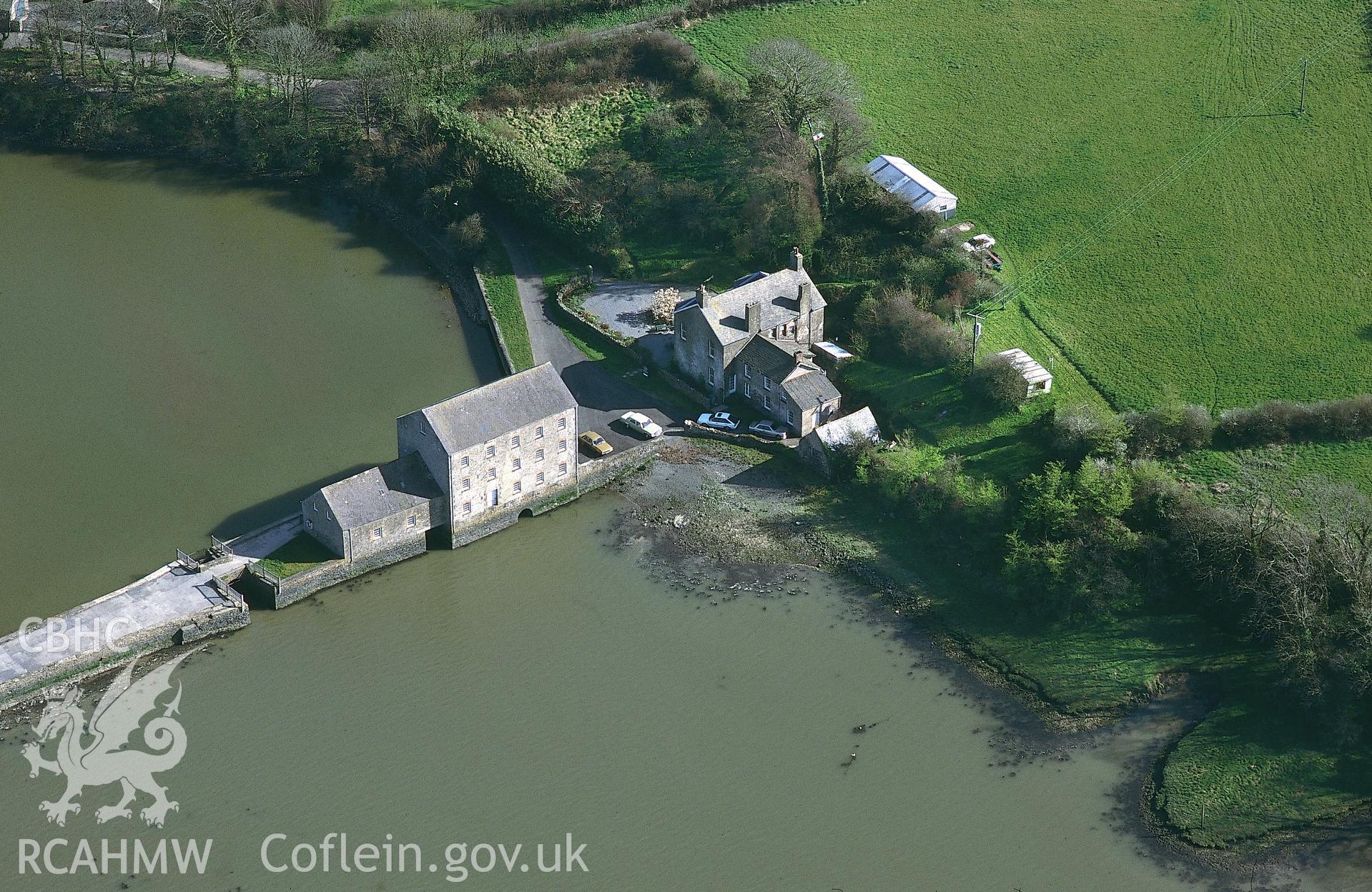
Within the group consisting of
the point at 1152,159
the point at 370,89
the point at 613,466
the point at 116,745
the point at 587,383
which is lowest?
the point at 116,745

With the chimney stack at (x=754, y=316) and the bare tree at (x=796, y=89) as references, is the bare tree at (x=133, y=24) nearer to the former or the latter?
the bare tree at (x=796, y=89)

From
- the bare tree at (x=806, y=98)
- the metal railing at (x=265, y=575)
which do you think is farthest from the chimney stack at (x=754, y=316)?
the metal railing at (x=265, y=575)

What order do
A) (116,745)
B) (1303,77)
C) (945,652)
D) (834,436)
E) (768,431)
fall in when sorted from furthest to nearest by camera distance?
(1303,77) → (768,431) → (834,436) → (945,652) → (116,745)

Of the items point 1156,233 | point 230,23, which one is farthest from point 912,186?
point 230,23

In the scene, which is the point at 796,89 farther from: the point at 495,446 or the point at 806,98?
the point at 495,446

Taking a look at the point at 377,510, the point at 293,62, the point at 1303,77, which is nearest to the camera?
the point at 377,510

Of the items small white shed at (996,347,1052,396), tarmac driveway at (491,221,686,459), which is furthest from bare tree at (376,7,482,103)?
small white shed at (996,347,1052,396)
